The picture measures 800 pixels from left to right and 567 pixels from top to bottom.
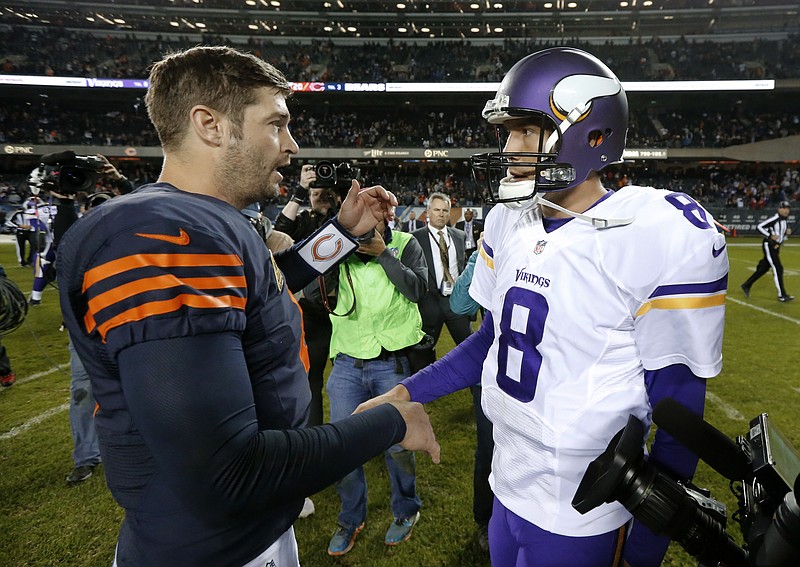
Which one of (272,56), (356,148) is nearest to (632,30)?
(356,148)

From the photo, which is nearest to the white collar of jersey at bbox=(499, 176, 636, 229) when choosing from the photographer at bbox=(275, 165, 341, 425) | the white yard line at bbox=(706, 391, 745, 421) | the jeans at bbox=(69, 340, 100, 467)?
the photographer at bbox=(275, 165, 341, 425)

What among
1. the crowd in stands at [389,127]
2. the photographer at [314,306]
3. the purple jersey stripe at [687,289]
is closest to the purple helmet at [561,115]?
the purple jersey stripe at [687,289]

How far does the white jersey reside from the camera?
1288 millimetres

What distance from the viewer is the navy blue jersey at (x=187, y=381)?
0.86m

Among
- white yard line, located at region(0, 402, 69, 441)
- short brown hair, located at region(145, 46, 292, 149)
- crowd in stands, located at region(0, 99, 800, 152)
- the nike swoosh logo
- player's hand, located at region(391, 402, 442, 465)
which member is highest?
crowd in stands, located at region(0, 99, 800, 152)

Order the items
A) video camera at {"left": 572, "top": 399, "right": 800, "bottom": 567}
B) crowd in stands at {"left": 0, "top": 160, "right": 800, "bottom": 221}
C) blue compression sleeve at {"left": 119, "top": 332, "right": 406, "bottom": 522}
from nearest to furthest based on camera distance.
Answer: blue compression sleeve at {"left": 119, "top": 332, "right": 406, "bottom": 522}
video camera at {"left": 572, "top": 399, "right": 800, "bottom": 567}
crowd in stands at {"left": 0, "top": 160, "right": 800, "bottom": 221}

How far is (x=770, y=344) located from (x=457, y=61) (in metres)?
28.5

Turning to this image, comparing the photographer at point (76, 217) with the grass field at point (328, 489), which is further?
the photographer at point (76, 217)

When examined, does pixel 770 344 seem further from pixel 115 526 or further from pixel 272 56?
pixel 272 56

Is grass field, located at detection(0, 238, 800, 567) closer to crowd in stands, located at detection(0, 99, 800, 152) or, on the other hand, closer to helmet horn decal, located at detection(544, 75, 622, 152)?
helmet horn decal, located at detection(544, 75, 622, 152)

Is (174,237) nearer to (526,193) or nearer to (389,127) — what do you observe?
(526,193)

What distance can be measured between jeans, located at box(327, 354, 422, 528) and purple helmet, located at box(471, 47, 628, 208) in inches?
62.3

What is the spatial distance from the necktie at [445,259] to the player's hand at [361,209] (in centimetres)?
244

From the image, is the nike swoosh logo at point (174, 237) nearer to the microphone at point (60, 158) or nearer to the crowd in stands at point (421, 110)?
the microphone at point (60, 158)
